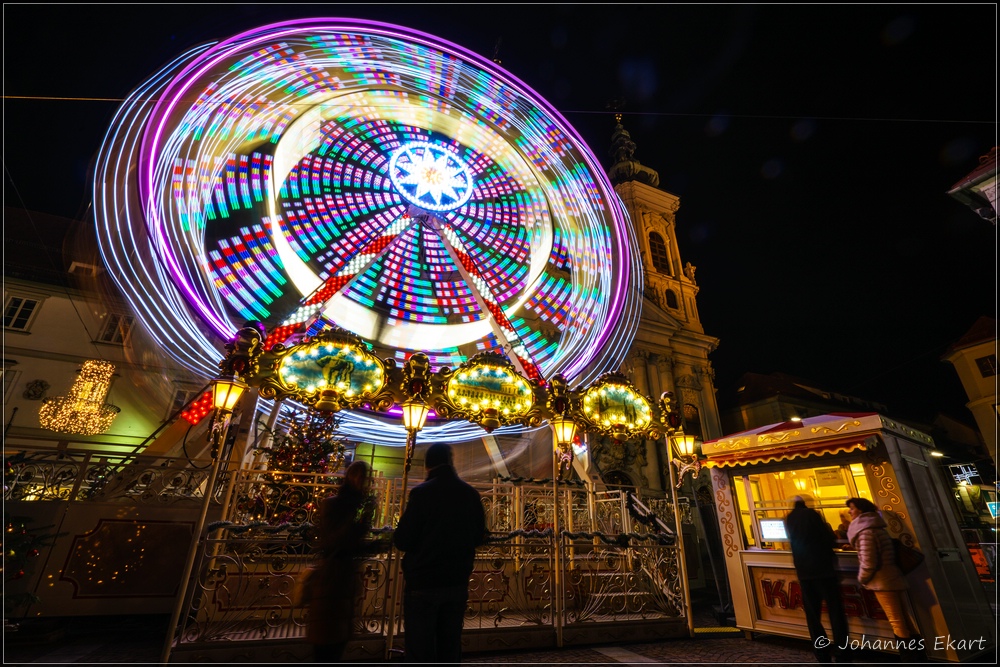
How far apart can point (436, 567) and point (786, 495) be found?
849cm

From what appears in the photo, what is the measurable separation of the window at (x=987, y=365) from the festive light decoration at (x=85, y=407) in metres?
41.8

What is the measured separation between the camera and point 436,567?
312 cm

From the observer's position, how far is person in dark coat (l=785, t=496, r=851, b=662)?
16.7 feet

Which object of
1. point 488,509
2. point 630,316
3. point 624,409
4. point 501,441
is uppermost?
point 630,316

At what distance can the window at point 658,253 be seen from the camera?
2874 cm

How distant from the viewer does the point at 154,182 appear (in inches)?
340

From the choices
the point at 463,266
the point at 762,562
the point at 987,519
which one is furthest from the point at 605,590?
the point at 987,519

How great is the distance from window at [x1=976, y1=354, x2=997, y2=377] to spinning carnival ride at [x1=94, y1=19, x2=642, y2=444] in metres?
26.1

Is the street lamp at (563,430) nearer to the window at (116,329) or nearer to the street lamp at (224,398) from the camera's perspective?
the street lamp at (224,398)

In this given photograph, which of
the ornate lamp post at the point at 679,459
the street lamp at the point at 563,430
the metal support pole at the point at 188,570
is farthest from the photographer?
the street lamp at the point at 563,430

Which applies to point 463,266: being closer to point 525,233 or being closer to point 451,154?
point 525,233

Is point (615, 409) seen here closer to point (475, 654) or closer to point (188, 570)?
point (475, 654)

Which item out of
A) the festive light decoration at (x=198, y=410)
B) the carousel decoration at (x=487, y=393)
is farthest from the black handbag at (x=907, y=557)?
the festive light decoration at (x=198, y=410)

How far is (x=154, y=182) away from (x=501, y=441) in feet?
45.2
